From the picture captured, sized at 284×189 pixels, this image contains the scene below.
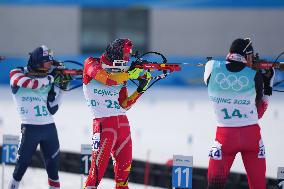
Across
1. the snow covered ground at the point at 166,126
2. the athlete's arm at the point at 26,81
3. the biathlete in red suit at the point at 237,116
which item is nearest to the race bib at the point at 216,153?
the biathlete in red suit at the point at 237,116

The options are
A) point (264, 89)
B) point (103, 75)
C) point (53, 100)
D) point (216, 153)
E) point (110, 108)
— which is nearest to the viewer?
point (216, 153)

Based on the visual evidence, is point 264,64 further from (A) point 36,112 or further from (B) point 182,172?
(A) point 36,112

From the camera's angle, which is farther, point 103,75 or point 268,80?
point 103,75

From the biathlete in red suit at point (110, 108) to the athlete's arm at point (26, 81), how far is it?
870 mm

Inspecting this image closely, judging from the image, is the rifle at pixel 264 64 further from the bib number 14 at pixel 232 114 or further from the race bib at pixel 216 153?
the race bib at pixel 216 153

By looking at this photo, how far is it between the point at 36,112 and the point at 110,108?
1259 millimetres

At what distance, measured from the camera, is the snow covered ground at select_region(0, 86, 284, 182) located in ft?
41.1

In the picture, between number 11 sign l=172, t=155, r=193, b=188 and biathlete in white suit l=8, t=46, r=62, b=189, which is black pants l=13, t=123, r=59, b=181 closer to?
biathlete in white suit l=8, t=46, r=62, b=189

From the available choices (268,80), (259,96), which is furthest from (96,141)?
(268,80)

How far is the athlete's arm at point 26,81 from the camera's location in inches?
327

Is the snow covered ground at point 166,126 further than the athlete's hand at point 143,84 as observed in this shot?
Yes

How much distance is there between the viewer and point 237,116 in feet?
23.1

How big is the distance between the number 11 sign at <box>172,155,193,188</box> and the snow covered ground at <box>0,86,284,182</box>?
272 cm

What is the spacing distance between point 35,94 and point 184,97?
15.7 meters
